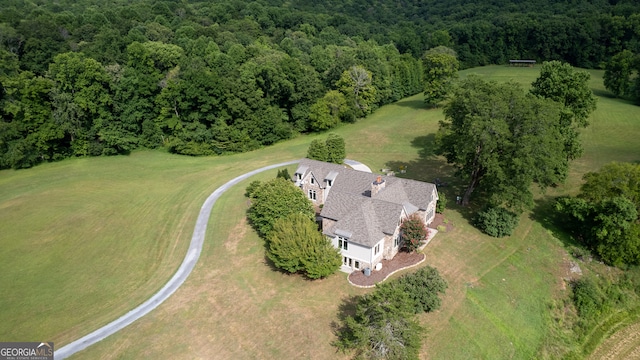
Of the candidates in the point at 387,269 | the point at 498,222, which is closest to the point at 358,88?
the point at 498,222

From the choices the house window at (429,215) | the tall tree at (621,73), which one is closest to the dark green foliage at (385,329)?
the house window at (429,215)

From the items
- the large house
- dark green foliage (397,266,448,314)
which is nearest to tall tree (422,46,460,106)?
the large house

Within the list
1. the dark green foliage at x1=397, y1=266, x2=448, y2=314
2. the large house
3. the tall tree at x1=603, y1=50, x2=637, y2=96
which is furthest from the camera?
the tall tree at x1=603, y1=50, x2=637, y2=96

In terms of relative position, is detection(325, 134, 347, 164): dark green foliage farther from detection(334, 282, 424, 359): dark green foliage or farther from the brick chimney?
detection(334, 282, 424, 359): dark green foliage

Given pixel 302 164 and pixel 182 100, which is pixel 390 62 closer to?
pixel 182 100

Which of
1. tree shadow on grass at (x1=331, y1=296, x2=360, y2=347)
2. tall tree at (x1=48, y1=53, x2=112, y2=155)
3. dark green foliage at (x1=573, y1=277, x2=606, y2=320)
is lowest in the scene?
dark green foliage at (x1=573, y1=277, x2=606, y2=320)

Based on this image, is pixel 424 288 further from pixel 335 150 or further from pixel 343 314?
pixel 335 150

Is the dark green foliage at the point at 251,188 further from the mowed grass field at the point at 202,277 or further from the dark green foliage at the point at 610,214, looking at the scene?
the dark green foliage at the point at 610,214
